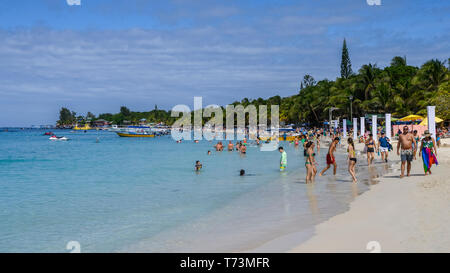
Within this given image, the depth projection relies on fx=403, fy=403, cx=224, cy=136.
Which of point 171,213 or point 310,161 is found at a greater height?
point 310,161

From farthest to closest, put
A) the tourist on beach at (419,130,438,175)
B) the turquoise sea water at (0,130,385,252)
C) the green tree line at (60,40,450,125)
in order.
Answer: the green tree line at (60,40,450,125) < the tourist on beach at (419,130,438,175) < the turquoise sea water at (0,130,385,252)

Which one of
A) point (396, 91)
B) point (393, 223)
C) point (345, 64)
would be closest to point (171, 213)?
point (393, 223)

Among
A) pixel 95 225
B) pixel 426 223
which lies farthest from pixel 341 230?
pixel 95 225

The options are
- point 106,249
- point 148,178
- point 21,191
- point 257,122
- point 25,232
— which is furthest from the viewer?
point 257,122

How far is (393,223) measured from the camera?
7.55m

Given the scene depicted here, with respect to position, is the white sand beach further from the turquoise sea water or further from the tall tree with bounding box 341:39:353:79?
the tall tree with bounding box 341:39:353:79

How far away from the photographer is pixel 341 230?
745cm

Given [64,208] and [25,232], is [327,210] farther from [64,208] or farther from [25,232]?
[64,208]

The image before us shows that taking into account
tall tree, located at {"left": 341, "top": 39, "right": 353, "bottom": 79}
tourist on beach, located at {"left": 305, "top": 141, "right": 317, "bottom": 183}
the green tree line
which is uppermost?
tall tree, located at {"left": 341, "top": 39, "right": 353, "bottom": 79}

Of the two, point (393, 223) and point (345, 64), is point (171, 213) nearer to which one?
point (393, 223)

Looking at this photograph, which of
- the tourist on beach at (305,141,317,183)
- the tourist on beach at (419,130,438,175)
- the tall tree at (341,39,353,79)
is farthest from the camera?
the tall tree at (341,39,353,79)

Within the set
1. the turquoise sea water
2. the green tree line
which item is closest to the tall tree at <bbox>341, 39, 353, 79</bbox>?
the green tree line

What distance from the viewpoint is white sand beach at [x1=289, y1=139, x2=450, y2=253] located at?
20.3 ft

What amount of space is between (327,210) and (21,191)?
14.2 m
